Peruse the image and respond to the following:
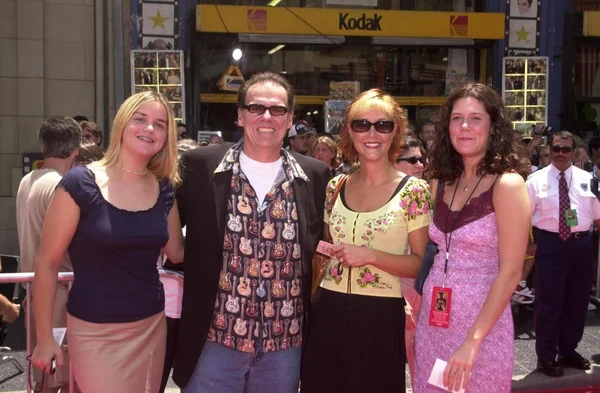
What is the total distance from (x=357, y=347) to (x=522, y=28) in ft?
37.3

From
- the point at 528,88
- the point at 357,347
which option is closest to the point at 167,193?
the point at 357,347

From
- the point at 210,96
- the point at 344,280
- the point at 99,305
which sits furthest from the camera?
the point at 210,96

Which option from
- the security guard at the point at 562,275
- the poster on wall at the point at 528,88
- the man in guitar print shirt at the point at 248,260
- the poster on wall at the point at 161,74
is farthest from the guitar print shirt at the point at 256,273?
the poster on wall at the point at 528,88

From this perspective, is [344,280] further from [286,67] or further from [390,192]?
[286,67]

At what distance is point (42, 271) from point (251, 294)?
949 millimetres

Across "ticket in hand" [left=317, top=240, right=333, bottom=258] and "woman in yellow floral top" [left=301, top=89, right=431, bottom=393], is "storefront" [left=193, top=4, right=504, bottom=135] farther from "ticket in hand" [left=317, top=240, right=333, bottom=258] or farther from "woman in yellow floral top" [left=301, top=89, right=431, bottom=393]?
"ticket in hand" [left=317, top=240, right=333, bottom=258]

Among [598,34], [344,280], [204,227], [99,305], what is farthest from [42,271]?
[598,34]

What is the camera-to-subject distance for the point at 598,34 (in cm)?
1341

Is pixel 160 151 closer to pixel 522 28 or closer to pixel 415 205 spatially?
pixel 415 205

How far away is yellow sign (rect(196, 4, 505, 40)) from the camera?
11930 mm

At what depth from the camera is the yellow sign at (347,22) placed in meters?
11.9

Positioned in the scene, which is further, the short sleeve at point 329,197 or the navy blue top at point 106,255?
the short sleeve at point 329,197

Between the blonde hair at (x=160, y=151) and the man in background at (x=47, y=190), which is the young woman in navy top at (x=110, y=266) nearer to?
the blonde hair at (x=160, y=151)

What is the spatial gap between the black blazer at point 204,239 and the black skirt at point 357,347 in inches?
6.0
